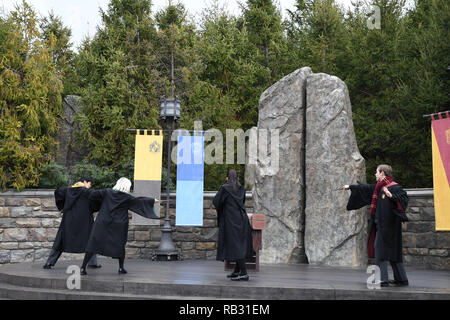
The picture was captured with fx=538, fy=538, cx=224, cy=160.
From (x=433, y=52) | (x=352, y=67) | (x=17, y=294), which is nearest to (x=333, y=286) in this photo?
(x=17, y=294)

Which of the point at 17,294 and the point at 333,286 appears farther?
the point at 17,294

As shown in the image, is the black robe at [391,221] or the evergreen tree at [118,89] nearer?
the black robe at [391,221]

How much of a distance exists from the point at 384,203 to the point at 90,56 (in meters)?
16.1

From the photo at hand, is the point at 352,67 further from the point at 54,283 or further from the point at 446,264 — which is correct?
the point at 54,283

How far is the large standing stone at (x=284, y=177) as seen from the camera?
12164 mm

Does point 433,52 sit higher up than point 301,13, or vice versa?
point 301,13

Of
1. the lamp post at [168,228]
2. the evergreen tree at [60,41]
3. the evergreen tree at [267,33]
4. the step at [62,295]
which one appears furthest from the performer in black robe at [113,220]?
the evergreen tree at [60,41]

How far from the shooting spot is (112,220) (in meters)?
8.93

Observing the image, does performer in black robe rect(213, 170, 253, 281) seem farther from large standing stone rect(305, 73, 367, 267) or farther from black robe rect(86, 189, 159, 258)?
large standing stone rect(305, 73, 367, 267)

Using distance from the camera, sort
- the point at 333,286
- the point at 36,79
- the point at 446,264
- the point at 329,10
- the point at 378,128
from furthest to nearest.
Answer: the point at 329,10 < the point at 378,128 < the point at 36,79 < the point at 446,264 < the point at 333,286

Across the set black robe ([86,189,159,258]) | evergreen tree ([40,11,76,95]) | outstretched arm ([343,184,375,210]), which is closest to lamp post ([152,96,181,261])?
black robe ([86,189,159,258])

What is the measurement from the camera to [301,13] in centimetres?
2878

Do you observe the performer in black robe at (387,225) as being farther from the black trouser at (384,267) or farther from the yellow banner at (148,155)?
the yellow banner at (148,155)

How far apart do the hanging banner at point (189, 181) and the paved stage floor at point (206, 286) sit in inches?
135
